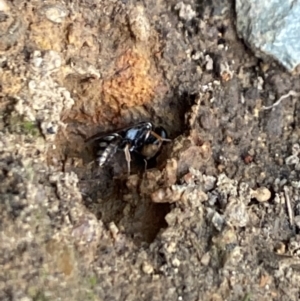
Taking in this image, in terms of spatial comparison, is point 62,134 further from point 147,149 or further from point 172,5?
point 172,5

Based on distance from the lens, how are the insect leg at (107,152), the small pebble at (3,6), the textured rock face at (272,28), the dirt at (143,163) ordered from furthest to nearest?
the textured rock face at (272,28)
the insect leg at (107,152)
the small pebble at (3,6)
the dirt at (143,163)

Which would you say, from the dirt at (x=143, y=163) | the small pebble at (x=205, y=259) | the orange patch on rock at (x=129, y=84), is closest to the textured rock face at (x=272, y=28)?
the dirt at (x=143, y=163)

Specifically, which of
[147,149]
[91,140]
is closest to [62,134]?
[91,140]

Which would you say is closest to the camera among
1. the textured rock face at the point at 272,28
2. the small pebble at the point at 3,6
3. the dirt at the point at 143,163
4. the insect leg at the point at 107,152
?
the dirt at the point at 143,163

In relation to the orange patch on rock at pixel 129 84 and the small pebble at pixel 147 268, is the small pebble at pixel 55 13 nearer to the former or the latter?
the orange patch on rock at pixel 129 84

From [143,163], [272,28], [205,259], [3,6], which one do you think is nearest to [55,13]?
Result: [3,6]

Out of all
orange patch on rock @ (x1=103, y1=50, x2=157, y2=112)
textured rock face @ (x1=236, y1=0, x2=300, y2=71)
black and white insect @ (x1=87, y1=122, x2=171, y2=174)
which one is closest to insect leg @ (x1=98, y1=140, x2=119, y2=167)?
black and white insect @ (x1=87, y1=122, x2=171, y2=174)

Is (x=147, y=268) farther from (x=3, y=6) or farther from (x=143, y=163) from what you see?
(x=3, y=6)

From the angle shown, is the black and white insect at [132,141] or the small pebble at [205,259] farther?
the black and white insect at [132,141]

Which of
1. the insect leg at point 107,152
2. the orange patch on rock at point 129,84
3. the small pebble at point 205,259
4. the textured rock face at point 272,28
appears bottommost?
the small pebble at point 205,259
